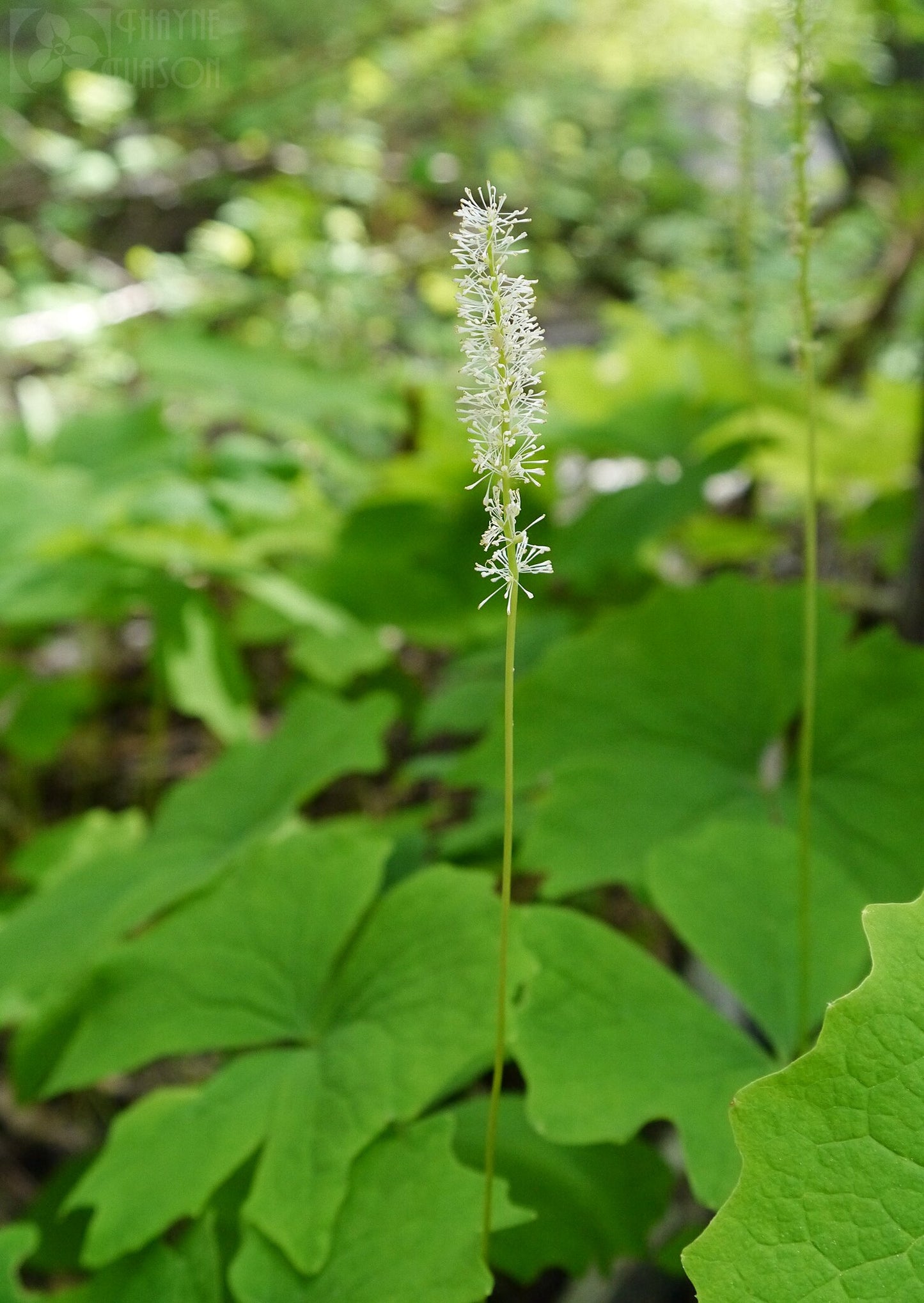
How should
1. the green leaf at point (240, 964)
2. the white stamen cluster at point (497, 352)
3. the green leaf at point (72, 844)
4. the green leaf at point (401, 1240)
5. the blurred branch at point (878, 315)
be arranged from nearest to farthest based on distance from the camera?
the white stamen cluster at point (497, 352) → the green leaf at point (401, 1240) → the green leaf at point (240, 964) → the green leaf at point (72, 844) → the blurred branch at point (878, 315)

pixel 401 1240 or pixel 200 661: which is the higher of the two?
pixel 200 661

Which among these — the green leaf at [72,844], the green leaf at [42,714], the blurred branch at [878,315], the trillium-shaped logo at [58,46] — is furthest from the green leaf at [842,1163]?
the trillium-shaped logo at [58,46]

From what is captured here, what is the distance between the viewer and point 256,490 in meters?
1.81

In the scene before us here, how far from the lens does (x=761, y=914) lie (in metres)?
A: 0.95

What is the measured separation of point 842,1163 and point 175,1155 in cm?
63

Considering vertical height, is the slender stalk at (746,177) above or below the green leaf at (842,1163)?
Result: above

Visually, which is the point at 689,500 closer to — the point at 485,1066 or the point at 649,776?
the point at 649,776

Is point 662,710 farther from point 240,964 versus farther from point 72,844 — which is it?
point 72,844

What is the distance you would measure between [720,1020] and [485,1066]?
0.26 m

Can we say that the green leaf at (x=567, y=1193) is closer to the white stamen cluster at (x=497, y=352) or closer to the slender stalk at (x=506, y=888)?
the slender stalk at (x=506, y=888)

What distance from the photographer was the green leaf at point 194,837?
3.83 feet

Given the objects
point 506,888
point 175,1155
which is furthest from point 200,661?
point 506,888

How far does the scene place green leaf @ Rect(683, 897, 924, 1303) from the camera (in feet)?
1.73

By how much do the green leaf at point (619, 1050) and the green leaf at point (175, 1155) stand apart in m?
0.27
